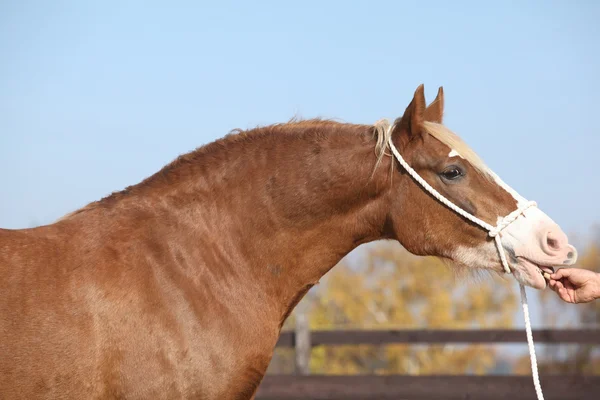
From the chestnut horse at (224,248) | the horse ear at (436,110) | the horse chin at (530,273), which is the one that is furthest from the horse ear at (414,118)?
the horse chin at (530,273)

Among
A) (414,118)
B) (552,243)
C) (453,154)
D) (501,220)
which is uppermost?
(414,118)

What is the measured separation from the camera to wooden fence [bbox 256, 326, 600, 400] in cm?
779

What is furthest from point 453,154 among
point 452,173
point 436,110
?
point 436,110

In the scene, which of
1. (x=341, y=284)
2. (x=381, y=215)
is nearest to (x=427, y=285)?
(x=341, y=284)

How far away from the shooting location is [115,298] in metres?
3.16

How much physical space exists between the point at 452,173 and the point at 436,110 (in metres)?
0.46

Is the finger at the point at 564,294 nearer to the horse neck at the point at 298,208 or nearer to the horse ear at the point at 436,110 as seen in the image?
the horse neck at the point at 298,208

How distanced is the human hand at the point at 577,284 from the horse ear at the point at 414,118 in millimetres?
1077

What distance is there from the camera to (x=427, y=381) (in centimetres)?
829

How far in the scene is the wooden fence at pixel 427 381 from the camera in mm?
7793

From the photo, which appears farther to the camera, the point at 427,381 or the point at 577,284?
the point at 427,381

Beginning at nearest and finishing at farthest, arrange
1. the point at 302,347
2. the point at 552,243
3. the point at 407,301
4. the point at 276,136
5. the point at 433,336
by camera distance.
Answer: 1. the point at 552,243
2. the point at 276,136
3. the point at 433,336
4. the point at 302,347
5. the point at 407,301

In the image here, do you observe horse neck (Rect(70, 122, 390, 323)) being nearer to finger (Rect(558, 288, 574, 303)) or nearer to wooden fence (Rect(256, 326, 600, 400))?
finger (Rect(558, 288, 574, 303))

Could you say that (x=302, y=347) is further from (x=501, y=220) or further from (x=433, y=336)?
(x=501, y=220)
